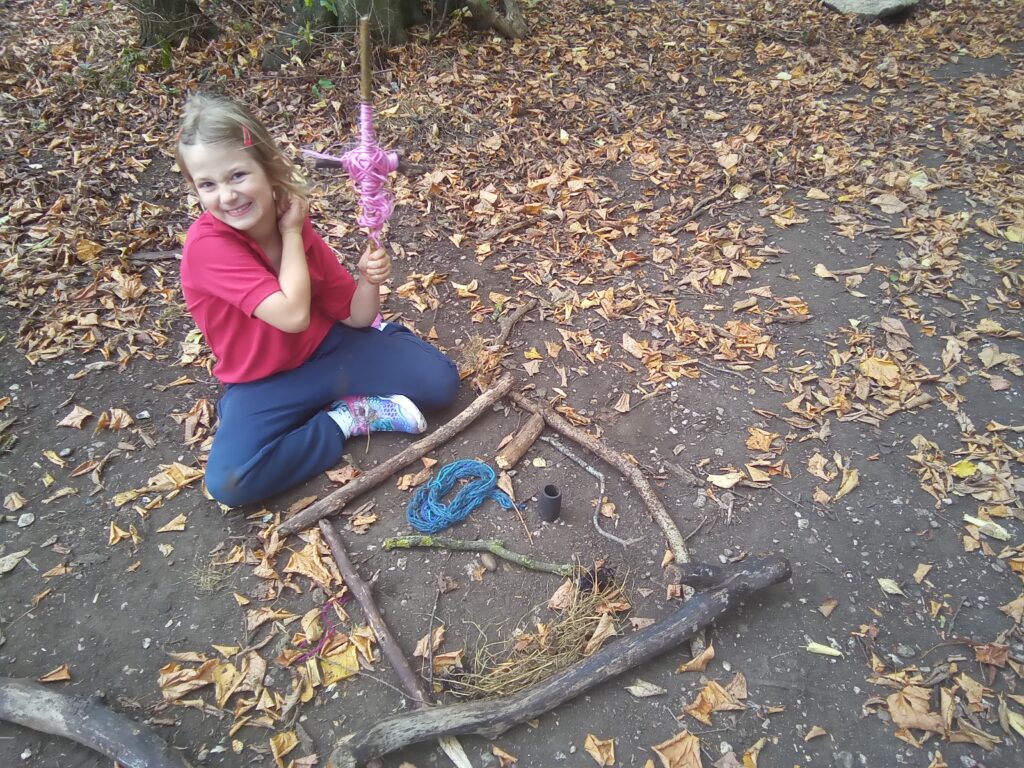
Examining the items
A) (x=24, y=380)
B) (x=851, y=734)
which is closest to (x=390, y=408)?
(x=24, y=380)

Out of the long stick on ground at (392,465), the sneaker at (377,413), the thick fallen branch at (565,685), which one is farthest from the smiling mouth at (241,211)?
the thick fallen branch at (565,685)

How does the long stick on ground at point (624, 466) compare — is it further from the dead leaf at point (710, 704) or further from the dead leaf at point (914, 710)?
the dead leaf at point (914, 710)

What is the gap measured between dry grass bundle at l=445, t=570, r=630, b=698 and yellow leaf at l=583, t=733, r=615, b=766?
27 centimetres

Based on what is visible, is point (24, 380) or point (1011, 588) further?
point (24, 380)

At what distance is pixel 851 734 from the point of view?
237 centimetres

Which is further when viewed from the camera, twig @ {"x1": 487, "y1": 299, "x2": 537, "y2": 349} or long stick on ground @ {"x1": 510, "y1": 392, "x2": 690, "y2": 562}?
twig @ {"x1": 487, "y1": 299, "x2": 537, "y2": 349}

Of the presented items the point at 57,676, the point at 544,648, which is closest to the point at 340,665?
the point at 544,648

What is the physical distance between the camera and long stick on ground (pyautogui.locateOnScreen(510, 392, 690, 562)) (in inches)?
115

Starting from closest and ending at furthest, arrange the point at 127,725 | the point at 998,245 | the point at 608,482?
the point at 127,725
the point at 608,482
the point at 998,245

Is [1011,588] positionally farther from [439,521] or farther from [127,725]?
[127,725]

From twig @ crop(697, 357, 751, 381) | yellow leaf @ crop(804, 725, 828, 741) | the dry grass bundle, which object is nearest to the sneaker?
the dry grass bundle

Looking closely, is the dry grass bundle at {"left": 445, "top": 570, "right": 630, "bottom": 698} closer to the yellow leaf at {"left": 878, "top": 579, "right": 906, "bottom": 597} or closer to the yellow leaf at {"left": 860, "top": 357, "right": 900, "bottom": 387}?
the yellow leaf at {"left": 878, "top": 579, "right": 906, "bottom": 597}

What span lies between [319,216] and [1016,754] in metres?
5.16

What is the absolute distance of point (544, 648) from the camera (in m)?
2.62
